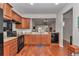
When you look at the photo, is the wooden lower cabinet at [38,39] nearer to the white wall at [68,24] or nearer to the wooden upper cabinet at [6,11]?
the white wall at [68,24]

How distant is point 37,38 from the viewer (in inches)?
383

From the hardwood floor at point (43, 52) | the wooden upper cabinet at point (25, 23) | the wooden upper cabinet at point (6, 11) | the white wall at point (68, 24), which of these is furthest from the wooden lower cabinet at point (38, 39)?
the wooden upper cabinet at point (6, 11)

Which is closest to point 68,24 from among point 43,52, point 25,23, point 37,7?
point 25,23

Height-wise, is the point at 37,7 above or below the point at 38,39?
above

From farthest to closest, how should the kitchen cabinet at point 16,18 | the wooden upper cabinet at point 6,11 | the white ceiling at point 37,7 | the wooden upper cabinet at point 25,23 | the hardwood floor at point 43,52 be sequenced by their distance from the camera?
1. the wooden upper cabinet at point 25,23
2. the white ceiling at point 37,7
3. the kitchen cabinet at point 16,18
4. the hardwood floor at point 43,52
5. the wooden upper cabinet at point 6,11

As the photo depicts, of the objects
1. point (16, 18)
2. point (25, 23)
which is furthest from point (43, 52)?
point (25, 23)

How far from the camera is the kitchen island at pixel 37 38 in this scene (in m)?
9.64

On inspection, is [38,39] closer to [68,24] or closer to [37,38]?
[37,38]

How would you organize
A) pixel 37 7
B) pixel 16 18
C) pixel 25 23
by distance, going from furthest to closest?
pixel 25 23
pixel 37 7
pixel 16 18

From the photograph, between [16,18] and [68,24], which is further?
[68,24]

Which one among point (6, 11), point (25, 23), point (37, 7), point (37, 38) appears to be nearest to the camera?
point (6, 11)

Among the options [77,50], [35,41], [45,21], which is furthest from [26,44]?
[77,50]

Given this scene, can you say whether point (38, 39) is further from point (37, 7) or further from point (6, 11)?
point (6, 11)

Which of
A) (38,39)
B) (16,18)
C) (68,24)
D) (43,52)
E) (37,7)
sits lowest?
(43,52)
